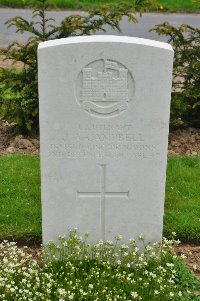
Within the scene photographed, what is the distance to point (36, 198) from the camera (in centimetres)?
551

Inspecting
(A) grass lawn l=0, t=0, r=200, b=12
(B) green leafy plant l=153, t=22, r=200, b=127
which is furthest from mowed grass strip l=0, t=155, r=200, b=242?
(A) grass lawn l=0, t=0, r=200, b=12

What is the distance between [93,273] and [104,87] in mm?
1415

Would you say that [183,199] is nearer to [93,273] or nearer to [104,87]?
[93,273]

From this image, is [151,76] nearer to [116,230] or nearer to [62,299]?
[116,230]

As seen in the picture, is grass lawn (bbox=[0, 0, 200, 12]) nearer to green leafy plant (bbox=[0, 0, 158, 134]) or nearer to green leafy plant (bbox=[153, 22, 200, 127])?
green leafy plant (bbox=[153, 22, 200, 127])

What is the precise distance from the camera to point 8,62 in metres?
11.3

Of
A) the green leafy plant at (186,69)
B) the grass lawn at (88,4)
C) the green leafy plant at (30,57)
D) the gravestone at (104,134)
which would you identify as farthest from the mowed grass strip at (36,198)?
the grass lawn at (88,4)

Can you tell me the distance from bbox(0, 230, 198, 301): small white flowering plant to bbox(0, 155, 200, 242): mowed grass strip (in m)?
0.40

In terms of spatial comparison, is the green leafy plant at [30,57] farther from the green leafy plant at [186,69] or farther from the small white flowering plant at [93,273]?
the small white flowering plant at [93,273]

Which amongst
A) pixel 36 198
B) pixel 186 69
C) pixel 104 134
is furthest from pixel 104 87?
pixel 186 69

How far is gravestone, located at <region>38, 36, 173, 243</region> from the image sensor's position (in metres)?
3.98

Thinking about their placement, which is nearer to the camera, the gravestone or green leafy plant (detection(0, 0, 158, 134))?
the gravestone

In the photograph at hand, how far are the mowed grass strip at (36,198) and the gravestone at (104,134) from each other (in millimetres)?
573

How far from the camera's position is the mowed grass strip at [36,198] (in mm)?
5012
